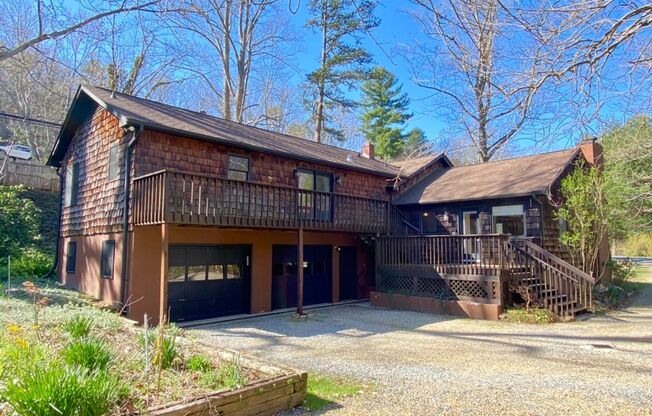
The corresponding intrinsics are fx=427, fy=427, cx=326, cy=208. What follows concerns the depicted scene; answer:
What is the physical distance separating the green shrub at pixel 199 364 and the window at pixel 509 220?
38.1ft

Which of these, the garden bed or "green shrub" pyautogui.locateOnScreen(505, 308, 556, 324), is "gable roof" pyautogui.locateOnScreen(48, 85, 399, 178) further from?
"green shrub" pyautogui.locateOnScreen(505, 308, 556, 324)

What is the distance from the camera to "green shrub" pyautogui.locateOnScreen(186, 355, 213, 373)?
4.97 m

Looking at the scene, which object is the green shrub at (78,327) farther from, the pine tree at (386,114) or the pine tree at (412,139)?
the pine tree at (412,139)

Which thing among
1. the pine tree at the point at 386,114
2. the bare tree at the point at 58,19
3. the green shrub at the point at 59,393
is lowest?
the green shrub at the point at 59,393

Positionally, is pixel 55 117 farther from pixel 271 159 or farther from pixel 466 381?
pixel 466 381

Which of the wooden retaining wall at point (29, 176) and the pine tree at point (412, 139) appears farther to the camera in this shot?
the pine tree at point (412, 139)

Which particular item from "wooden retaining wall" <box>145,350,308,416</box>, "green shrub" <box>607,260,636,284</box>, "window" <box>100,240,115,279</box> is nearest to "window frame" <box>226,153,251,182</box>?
"window" <box>100,240,115,279</box>

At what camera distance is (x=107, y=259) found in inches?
445

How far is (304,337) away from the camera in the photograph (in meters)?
9.21

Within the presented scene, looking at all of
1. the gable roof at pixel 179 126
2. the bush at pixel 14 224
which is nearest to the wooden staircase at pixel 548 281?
the gable roof at pixel 179 126

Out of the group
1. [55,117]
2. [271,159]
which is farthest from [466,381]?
[55,117]

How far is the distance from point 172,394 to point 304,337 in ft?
17.1

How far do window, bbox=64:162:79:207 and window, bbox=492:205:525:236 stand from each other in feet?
45.1

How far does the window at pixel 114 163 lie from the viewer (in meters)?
11.3
